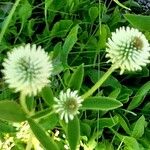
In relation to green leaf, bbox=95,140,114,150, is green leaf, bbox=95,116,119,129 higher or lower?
higher

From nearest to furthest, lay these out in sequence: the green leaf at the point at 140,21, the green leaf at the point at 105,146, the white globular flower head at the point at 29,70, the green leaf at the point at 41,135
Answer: the white globular flower head at the point at 29,70 < the green leaf at the point at 41,135 < the green leaf at the point at 140,21 < the green leaf at the point at 105,146

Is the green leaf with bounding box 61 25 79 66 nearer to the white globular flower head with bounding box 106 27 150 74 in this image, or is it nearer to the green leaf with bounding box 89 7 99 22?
the green leaf with bounding box 89 7 99 22

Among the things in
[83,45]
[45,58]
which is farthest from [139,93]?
[45,58]

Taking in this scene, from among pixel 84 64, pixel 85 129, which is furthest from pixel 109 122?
pixel 84 64

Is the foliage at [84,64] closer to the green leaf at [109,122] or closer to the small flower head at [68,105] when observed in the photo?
the green leaf at [109,122]

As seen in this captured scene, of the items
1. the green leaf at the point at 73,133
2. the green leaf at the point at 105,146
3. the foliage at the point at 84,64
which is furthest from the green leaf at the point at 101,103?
the green leaf at the point at 105,146

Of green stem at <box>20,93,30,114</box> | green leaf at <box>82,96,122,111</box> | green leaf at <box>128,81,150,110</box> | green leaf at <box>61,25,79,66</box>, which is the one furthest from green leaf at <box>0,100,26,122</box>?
green leaf at <box>128,81,150,110</box>
